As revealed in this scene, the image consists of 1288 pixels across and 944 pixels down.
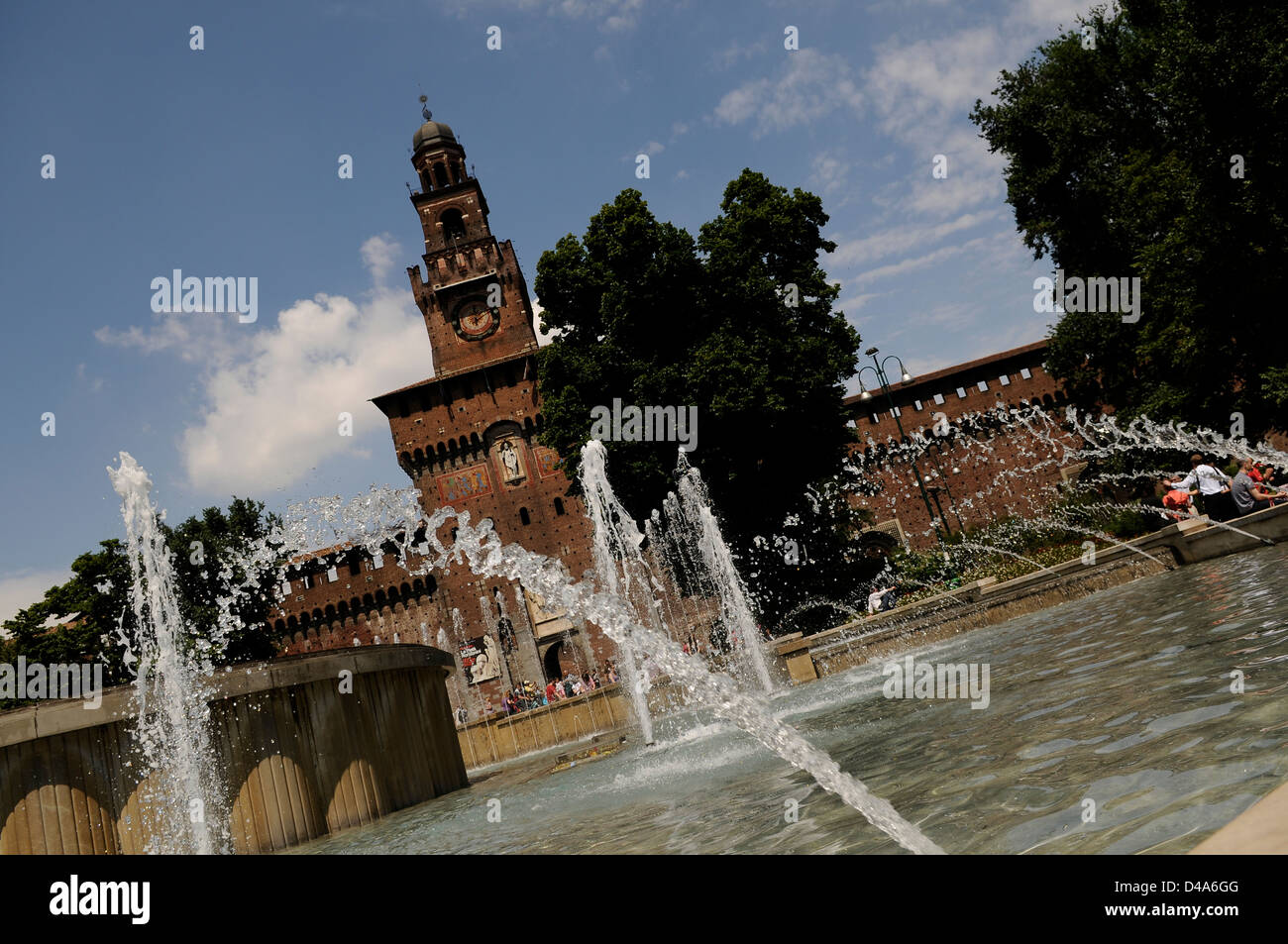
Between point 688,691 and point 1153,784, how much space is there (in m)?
11.3

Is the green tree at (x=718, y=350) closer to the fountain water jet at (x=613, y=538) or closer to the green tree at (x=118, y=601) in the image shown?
the fountain water jet at (x=613, y=538)

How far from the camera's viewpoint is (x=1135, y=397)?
75.0 ft

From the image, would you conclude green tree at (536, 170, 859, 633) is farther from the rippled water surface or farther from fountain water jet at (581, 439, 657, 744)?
the rippled water surface

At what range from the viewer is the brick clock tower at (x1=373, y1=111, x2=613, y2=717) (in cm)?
3638

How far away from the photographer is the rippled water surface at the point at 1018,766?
2502mm

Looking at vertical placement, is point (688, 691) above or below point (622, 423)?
below

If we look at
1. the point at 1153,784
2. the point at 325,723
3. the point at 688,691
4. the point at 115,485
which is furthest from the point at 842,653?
the point at 1153,784

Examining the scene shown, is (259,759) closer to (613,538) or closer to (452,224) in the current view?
(613,538)

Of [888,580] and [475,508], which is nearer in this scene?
[888,580]

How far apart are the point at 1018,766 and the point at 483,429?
1403 inches

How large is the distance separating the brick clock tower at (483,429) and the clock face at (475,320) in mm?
45

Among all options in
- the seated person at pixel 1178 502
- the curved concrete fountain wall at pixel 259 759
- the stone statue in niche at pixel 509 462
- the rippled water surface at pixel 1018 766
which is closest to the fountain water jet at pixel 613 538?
the curved concrete fountain wall at pixel 259 759

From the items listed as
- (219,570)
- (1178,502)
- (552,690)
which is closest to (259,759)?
(1178,502)
